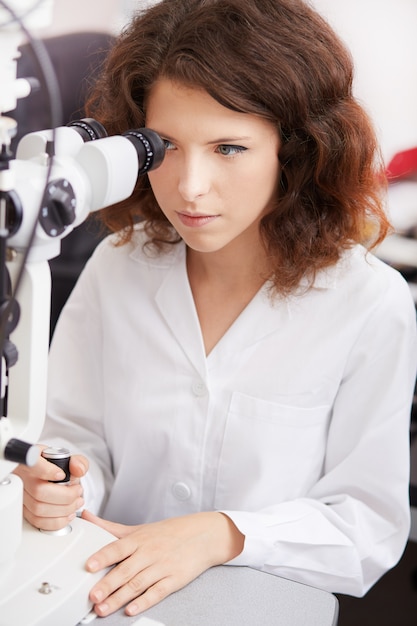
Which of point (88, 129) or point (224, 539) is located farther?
point (224, 539)

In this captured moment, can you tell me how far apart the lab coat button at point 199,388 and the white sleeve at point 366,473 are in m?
0.23

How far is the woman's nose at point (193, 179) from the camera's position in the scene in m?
1.22

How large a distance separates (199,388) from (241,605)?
0.43 metres

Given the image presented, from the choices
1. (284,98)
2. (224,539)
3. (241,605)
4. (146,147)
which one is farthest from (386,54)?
(241,605)

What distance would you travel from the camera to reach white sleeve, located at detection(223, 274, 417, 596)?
1.34 metres

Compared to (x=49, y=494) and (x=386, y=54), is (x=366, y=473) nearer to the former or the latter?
(x=49, y=494)

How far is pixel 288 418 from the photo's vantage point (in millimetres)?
1421

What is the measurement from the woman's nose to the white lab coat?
0.29m

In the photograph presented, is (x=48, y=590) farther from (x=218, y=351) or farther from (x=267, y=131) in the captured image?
(x=267, y=131)

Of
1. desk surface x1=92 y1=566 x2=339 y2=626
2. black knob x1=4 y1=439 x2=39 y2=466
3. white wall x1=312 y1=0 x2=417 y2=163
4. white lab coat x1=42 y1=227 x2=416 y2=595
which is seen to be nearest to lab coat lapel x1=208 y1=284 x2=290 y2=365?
white lab coat x1=42 y1=227 x2=416 y2=595

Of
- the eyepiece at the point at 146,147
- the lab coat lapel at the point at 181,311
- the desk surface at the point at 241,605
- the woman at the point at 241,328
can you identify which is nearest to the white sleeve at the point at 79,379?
the woman at the point at 241,328

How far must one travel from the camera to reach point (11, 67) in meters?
0.91

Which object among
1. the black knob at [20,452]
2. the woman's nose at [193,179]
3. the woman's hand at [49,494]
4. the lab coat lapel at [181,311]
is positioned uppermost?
the woman's nose at [193,179]

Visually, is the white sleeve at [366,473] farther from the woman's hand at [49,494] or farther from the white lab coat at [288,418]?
the woman's hand at [49,494]
